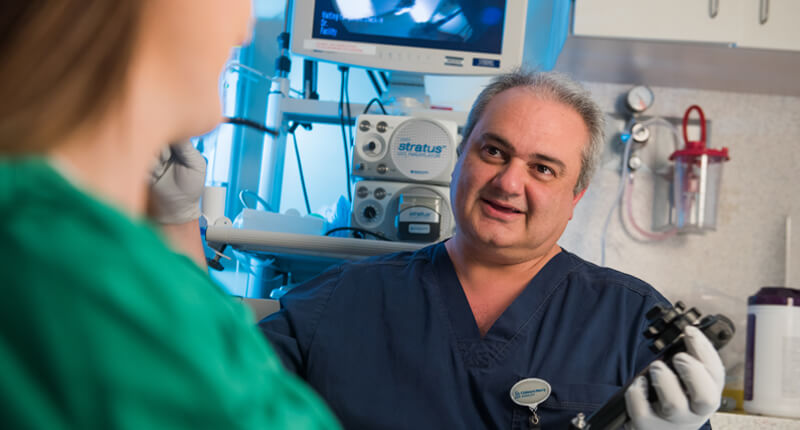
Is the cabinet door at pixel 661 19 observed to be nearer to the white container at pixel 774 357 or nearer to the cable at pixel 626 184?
the cable at pixel 626 184

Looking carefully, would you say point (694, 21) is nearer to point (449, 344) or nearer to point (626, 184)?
point (626, 184)

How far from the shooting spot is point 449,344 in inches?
42.4

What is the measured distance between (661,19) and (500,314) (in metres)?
0.97

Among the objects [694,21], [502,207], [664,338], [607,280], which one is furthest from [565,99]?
[694,21]

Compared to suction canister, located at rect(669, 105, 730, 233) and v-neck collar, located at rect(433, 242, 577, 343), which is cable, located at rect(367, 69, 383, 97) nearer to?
suction canister, located at rect(669, 105, 730, 233)

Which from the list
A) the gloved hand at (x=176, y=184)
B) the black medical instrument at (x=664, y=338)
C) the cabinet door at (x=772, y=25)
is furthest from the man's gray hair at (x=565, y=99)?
the cabinet door at (x=772, y=25)

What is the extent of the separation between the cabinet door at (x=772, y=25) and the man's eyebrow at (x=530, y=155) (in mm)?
777

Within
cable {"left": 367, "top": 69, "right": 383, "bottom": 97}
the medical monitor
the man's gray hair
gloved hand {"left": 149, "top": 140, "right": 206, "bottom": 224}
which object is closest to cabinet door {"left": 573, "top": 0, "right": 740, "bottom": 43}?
the medical monitor

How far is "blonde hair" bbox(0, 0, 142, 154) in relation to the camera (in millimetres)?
344

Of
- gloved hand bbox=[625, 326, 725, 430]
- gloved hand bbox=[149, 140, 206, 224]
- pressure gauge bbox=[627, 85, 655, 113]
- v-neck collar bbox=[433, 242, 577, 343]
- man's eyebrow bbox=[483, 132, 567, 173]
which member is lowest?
gloved hand bbox=[625, 326, 725, 430]

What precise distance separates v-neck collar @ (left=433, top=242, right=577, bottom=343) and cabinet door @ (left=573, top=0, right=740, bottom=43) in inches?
28.9

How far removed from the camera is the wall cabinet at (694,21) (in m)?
1.66

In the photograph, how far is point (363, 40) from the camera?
180 centimetres

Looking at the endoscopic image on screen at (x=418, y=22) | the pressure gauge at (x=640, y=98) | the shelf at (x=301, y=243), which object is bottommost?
the shelf at (x=301, y=243)
